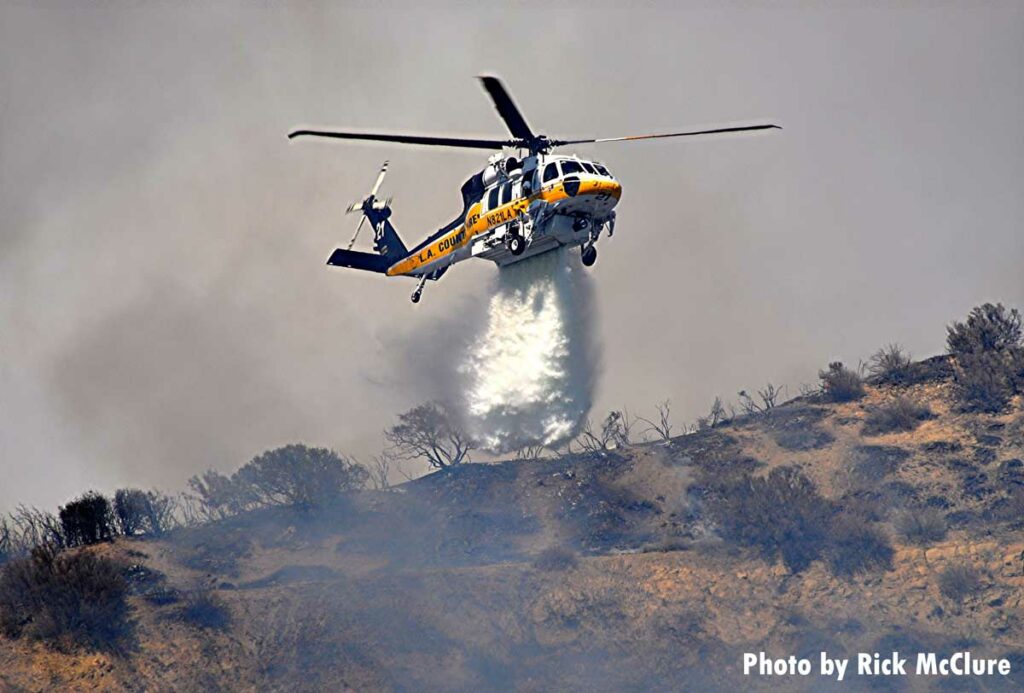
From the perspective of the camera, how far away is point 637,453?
66750 millimetres

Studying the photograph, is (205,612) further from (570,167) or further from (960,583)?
(960,583)

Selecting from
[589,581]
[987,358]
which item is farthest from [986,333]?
[589,581]

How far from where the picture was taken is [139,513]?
58.5 m

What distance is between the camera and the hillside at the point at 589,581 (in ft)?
153

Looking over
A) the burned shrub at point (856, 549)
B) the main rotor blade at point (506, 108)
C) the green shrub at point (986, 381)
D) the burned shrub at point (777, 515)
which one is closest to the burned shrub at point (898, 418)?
the green shrub at point (986, 381)

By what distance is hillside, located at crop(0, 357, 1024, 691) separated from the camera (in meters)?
46.7

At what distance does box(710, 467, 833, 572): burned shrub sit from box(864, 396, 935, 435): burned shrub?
5.20m

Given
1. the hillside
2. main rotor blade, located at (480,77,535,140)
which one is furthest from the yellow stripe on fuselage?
the hillside

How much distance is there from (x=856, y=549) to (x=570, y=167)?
2211cm

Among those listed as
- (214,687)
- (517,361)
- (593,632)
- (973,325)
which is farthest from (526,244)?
(973,325)

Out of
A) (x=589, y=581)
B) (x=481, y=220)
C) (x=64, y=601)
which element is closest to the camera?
(x=64, y=601)

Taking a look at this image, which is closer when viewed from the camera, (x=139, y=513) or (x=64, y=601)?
(x=64, y=601)

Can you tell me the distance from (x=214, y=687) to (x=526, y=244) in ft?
64.1

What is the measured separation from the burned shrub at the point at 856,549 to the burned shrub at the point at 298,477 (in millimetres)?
25284
